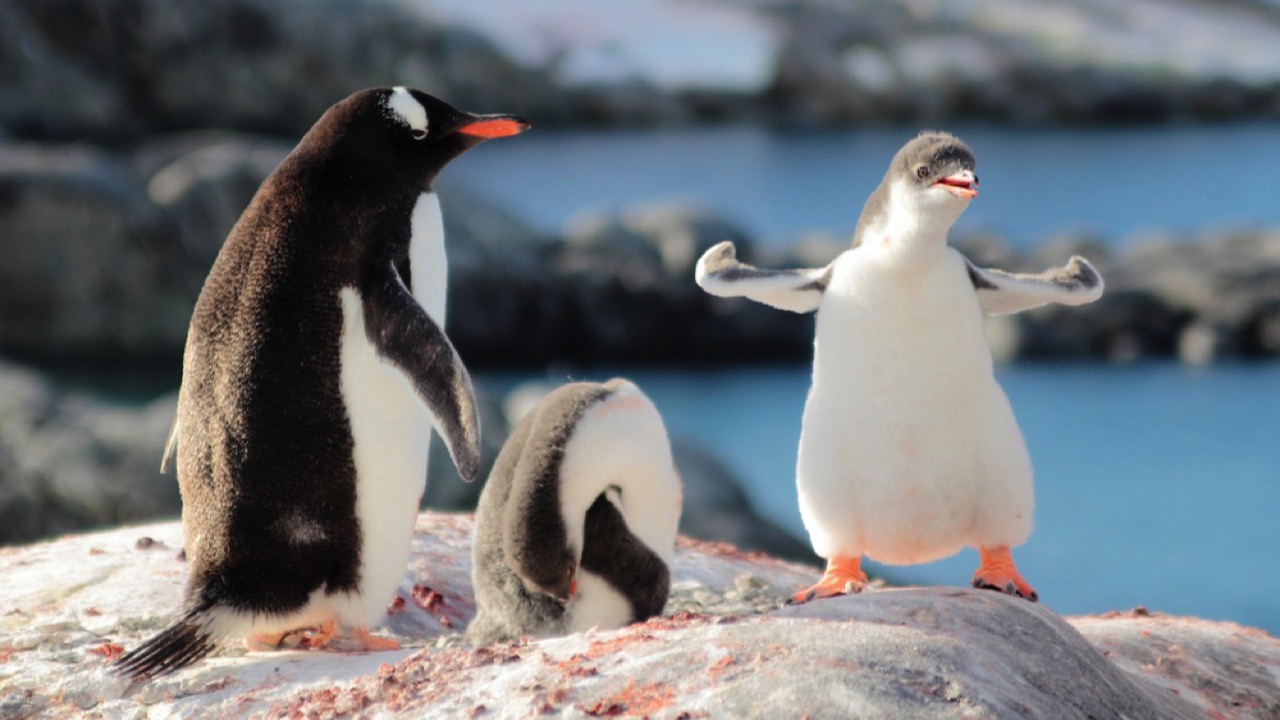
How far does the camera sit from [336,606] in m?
3.50

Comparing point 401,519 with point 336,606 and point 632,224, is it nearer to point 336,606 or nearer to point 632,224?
point 336,606

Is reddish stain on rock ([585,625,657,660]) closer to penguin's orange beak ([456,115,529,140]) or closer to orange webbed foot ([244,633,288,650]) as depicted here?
orange webbed foot ([244,633,288,650])

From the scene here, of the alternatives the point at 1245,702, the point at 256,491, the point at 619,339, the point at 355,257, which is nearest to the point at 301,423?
the point at 256,491

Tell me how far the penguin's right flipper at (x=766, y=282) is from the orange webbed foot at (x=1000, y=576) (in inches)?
29.0

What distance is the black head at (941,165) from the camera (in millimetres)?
3189

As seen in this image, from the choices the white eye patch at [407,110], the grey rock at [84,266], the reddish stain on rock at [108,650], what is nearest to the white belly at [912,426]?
the white eye patch at [407,110]

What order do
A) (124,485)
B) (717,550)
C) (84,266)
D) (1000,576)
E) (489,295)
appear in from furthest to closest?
(489,295) < (84,266) < (124,485) < (717,550) < (1000,576)

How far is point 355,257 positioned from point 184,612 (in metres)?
0.90

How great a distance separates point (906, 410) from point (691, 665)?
115 cm

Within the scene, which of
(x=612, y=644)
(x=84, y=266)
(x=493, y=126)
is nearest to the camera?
(x=612, y=644)

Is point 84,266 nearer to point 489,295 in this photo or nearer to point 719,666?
point 489,295

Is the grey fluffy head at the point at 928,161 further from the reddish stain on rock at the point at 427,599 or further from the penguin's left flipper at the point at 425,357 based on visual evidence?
the reddish stain on rock at the point at 427,599

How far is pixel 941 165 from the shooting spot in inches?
127

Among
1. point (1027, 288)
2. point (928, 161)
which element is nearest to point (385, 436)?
point (928, 161)
